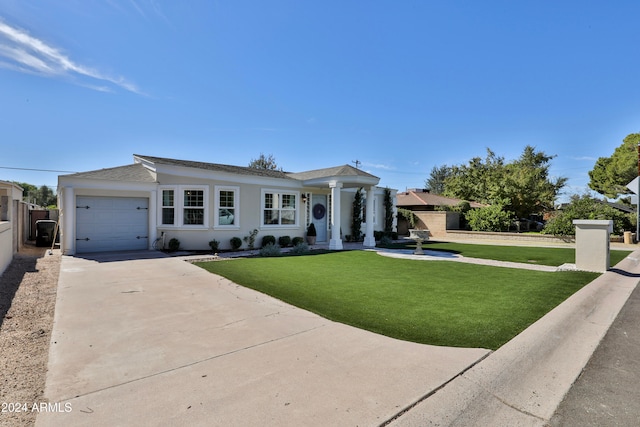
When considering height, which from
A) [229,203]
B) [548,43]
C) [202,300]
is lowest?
[202,300]

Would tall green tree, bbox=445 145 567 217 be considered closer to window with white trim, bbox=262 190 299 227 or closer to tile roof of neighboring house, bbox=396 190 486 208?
tile roof of neighboring house, bbox=396 190 486 208

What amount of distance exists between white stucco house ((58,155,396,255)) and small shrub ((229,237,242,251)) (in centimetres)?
26

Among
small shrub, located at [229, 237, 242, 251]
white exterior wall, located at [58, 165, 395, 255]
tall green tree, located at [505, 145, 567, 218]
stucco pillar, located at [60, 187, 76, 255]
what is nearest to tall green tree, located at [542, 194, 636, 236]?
tall green tree, located at [505, 145, 567, 218]

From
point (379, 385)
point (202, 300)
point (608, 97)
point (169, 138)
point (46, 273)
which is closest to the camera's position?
point (379, 385)

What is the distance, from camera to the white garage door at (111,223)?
11.7 meters

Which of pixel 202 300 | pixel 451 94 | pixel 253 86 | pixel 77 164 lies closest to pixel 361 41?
pixel 253 86

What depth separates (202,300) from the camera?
5.69 m

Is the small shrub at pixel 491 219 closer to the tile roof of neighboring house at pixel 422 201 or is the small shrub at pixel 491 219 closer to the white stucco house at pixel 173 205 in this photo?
the tile roof of neighboring house at pixel 422 201

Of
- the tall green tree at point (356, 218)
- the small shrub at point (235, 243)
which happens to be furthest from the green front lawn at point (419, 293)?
the tall green tree at point (356, 218)

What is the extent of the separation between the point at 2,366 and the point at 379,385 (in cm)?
379

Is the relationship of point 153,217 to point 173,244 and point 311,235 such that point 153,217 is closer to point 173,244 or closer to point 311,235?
point 173,244

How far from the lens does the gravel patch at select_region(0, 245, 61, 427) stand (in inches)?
98.4

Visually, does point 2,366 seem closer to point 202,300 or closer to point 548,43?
point 202,300

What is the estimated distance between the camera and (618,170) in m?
27.0
